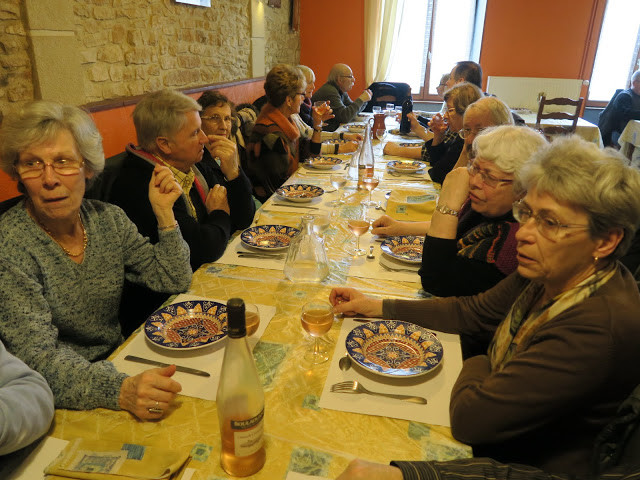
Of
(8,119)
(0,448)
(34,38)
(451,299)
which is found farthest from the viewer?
(34,38)

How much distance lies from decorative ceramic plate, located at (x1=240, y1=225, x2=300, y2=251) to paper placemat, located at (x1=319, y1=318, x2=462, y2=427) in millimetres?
721

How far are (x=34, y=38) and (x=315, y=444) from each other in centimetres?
225

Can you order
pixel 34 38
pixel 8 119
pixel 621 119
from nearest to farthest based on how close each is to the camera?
pixel 8 119
pixel 34 38
pixel 621 119

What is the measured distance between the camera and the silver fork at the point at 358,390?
1.00m

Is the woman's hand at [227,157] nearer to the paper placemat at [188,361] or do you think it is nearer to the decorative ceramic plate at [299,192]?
the decorative ceramic plate at [299,192]

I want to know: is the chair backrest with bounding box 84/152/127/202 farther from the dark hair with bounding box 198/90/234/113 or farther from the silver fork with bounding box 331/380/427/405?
the silver fork with bounding box 331/380/427/405

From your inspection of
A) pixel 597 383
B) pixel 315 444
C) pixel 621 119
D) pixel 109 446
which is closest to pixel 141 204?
pixel 109 446

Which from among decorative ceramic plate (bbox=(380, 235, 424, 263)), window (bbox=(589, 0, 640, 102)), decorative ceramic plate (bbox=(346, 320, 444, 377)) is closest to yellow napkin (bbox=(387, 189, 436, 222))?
decorative ceramic plate (bbox=(380, 235, 424, 263))

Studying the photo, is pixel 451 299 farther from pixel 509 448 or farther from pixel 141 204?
pixel 141 204

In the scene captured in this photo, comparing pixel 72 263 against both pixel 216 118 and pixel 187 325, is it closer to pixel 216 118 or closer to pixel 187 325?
pixel 187 325

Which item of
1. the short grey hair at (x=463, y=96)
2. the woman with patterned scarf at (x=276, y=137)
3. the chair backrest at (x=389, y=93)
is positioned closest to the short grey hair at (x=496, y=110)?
the short grey hair at (x=463, y=96)

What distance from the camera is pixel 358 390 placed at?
103 cm

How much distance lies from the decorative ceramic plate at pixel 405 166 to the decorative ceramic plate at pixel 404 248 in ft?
4.12

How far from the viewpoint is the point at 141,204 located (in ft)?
5.78
